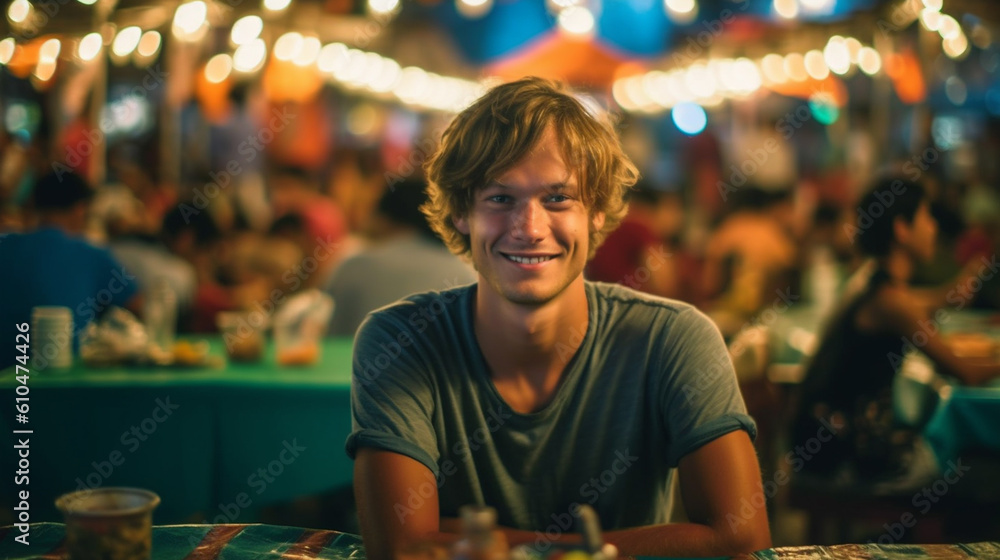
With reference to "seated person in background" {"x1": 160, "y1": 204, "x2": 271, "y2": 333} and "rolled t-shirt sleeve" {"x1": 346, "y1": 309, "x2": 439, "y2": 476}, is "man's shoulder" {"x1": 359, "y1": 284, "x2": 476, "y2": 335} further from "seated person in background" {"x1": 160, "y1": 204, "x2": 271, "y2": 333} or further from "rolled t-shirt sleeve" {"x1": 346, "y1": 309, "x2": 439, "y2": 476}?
"seated person in background" {"x1": 160, "y1": 204, "x2": 271, "y2": 333}

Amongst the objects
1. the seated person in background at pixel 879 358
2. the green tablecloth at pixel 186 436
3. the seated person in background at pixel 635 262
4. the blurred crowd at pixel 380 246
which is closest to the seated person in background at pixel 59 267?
the blurred crowd at pixel 380 246

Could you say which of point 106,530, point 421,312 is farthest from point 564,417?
point 106,530

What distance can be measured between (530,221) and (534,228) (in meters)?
0.02

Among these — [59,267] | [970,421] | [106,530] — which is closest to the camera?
[106,530]

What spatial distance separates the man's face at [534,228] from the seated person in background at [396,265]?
2.30 metres

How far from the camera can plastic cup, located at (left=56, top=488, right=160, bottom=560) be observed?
1.32 m

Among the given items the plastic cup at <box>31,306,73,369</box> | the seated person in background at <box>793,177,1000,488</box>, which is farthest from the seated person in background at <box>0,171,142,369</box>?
the seated person in background at <box>793,177,1000,488</box>

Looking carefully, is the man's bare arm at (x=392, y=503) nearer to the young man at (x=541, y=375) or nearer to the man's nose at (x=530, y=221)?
the young man at (x=541, y=375)

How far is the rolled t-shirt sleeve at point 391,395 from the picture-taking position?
181cm

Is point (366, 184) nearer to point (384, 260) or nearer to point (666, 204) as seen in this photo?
point (666, 204)

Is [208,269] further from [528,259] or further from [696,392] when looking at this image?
[696,392]

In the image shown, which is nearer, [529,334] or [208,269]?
[529,334]

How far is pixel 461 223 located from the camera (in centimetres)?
210

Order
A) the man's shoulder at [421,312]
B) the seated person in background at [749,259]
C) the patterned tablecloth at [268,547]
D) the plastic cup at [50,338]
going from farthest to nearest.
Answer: the seated person in background at [749,259] → the plastic cup at [50,338] → the man's shoulder at [421,312] → the patterned tablecloth at [268,547]
